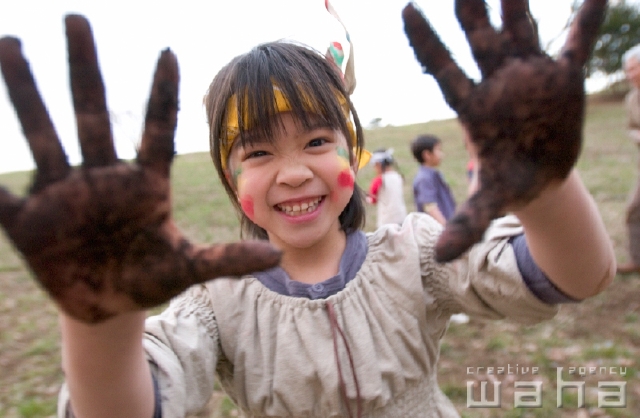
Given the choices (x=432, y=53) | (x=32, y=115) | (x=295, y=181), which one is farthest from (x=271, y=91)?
(x=32, y=115)

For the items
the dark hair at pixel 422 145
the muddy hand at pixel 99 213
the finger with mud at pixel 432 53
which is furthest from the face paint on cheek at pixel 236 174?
the dark hair at pixel 422 145

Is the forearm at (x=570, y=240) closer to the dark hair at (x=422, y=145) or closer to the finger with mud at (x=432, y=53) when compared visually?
the finger with mud at (x=432, y=53)

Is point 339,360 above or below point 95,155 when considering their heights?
below

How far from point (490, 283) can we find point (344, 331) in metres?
0.43

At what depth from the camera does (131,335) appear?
1.01 m

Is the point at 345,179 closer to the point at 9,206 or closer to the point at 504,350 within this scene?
the point at 9,206

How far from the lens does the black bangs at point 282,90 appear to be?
137 cm

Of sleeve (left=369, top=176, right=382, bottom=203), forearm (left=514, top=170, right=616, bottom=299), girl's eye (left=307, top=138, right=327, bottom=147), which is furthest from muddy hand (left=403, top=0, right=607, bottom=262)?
sleeve (left=369, top=176, right=382, bottom=203)

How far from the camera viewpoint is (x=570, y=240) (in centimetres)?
110

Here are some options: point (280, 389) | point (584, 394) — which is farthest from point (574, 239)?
point (584, 394)

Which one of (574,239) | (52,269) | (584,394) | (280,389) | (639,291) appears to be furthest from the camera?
(639,291)

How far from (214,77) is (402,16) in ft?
2.79

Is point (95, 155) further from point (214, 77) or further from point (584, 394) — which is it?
point (584, 394)

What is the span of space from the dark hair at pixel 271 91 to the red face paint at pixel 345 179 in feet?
0.43
